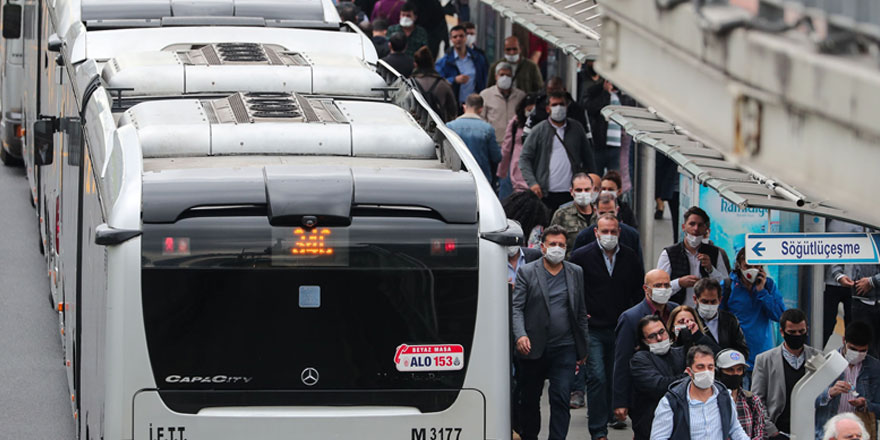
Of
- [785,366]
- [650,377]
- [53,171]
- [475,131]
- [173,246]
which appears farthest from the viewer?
[475,131]

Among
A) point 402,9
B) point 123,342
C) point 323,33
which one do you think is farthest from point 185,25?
point 402,9

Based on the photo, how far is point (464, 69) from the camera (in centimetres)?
2378

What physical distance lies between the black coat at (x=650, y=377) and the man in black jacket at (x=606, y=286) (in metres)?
1.44

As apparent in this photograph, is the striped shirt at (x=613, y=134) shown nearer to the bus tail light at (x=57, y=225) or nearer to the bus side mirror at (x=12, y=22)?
the bus tail light at (x=57, y=225)

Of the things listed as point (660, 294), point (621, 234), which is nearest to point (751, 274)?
point (660, 294)

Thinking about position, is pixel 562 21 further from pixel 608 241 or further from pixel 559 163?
pixel 608 241

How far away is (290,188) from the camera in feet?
31.3

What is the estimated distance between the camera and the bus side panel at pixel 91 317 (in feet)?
32.1

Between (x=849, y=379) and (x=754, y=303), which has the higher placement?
(x=754, y=303)

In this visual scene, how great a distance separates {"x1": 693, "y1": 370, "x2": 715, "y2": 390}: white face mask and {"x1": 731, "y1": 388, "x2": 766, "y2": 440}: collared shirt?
24.6 inches

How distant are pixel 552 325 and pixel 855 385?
6.97 feet

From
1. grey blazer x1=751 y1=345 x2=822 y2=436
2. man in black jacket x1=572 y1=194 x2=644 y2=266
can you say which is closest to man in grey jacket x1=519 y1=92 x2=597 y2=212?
man in black jacket x1=572 y1=194 x2=644 y2=266

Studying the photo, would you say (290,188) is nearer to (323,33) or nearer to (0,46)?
(323,33)

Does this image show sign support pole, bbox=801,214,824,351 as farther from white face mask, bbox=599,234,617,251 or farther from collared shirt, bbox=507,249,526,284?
collared shirt, bbox=507,249,526,284
